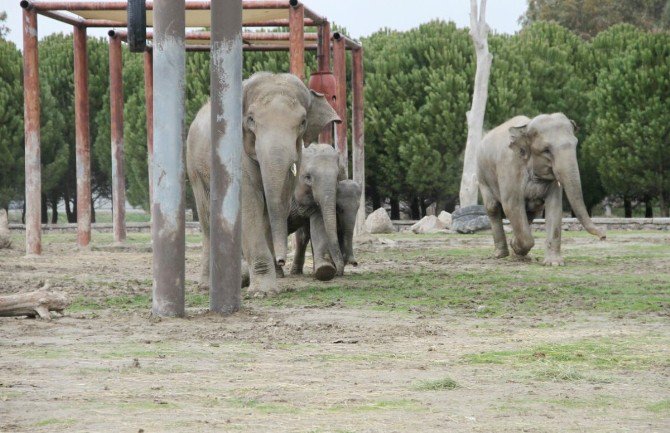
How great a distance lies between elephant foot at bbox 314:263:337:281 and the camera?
49.0ft

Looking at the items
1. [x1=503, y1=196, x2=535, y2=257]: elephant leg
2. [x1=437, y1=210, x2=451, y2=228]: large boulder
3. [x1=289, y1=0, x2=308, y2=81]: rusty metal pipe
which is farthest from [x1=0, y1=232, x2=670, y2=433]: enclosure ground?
[x1=437, y1=210, x2=451, y2=228]: large boulder

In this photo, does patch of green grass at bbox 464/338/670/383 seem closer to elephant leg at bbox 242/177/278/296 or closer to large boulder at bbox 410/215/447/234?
elephant leg at bbox 242/177/278/296

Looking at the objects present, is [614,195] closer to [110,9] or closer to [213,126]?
[110,9]

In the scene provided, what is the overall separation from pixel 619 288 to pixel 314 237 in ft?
11.4

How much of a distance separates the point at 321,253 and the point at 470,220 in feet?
61.8

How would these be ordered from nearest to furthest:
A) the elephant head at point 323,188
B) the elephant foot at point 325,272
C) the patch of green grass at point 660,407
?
1. the patch of green grass at point 660,407
2. the elephant foot at point 325,272
3. the elephant head at point 323,188

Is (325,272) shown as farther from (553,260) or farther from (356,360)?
(356,360)

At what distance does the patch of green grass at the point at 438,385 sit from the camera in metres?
7.19

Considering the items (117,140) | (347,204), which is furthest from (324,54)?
(347,204)

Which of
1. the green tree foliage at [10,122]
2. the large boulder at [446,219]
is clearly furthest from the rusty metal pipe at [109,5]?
the green tree foliage at [10,122]

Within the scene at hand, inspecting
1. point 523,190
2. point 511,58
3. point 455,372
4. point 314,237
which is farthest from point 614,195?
point 455,372

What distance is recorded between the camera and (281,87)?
1312cm

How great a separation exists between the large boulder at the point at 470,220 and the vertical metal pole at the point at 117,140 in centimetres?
1059

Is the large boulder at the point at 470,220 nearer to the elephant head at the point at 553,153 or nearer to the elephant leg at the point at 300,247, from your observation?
the elephant head at the point at 553,153
